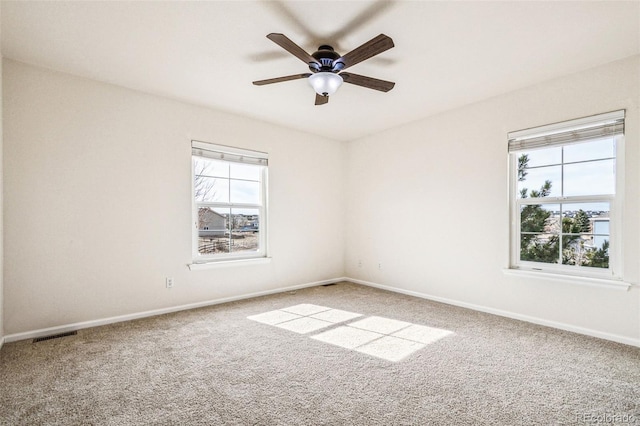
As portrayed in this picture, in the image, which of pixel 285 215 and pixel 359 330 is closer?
pixel 359 330

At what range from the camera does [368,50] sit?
6.85 feet

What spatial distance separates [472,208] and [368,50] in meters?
2.44

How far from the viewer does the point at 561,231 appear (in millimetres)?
3051

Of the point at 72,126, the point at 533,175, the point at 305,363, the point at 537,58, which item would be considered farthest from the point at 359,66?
the point at 72,126

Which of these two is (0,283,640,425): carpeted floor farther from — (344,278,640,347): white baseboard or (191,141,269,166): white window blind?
(191,141,269,166): white window blind

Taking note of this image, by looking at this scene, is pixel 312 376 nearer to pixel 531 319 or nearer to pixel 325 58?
pixel 325 58

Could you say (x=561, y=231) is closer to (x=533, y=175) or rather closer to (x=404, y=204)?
(x=533, y=175)

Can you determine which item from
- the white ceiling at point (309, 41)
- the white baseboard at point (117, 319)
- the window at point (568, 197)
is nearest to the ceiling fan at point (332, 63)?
the white ceiling at point (309, 41)

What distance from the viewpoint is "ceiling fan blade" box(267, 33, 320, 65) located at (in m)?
1.92

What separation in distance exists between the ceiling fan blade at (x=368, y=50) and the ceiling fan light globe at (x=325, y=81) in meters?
0.08

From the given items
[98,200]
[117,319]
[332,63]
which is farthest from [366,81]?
[117,319]

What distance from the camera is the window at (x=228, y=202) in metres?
3.77

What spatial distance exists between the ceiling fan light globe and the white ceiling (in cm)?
27

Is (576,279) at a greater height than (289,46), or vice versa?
(289,46)
